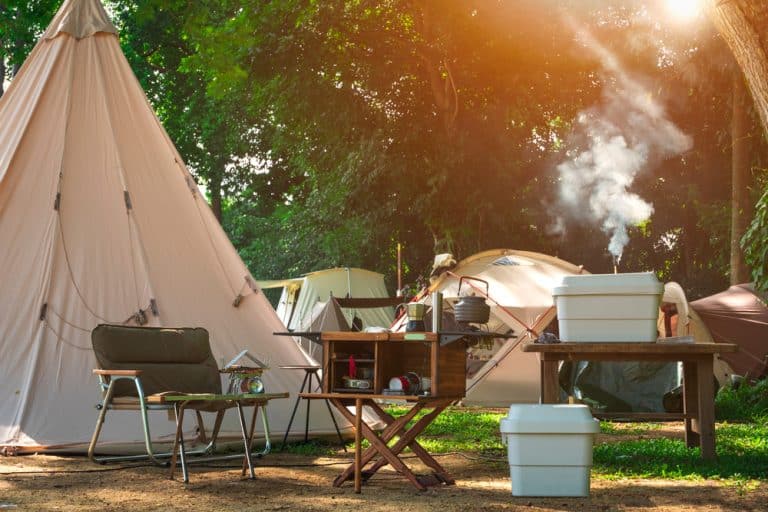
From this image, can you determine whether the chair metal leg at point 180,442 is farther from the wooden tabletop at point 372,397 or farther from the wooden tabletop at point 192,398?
the wooden tabletop at point 372,397

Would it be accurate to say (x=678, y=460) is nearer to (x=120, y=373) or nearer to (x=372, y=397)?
(x=372, y=397)

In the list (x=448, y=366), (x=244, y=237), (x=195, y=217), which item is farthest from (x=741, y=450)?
(x=244, y=237)

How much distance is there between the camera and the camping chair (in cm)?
661

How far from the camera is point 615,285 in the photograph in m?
6.62

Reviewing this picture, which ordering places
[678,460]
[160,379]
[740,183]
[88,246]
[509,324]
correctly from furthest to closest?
A: [740,183] → [509,324] → [88,246] → [160,379] → [678,460]

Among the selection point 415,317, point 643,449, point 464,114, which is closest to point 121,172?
point 415,317

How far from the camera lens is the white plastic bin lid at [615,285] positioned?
21.6 ft

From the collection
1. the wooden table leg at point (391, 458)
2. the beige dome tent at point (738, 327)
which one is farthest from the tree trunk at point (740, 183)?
the wooden table leg at point (391, 458)

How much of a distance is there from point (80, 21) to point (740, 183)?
9.62 m

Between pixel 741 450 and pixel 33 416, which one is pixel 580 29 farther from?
pixel 33 416

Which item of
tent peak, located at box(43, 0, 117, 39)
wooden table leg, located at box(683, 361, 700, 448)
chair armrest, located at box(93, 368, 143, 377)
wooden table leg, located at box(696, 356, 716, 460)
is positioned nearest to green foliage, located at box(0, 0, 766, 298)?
tent peak, located at box(43, 0, 117, 39)

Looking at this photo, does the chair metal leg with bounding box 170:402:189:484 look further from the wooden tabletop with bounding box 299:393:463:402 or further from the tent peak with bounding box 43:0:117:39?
the tent peak with bounding box 43:0:117:39

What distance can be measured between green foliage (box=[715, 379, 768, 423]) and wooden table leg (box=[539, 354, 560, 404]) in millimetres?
4204

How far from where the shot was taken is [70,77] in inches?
344
